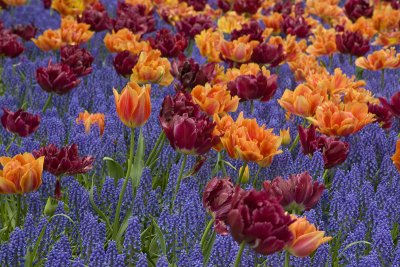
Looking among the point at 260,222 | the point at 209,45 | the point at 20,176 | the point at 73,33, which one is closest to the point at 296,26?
the point at 209,45

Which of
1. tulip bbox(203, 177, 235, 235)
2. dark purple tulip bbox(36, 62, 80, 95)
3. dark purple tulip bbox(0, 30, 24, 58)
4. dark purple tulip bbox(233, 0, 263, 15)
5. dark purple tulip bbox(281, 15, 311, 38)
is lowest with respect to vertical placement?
dark purple tulip bbox(233, 0, 263, 15)

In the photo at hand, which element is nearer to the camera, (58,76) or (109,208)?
(109,208)

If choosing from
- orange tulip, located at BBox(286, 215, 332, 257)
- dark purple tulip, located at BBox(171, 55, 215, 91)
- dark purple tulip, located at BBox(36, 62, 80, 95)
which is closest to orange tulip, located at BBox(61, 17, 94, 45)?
dark purple tulip, located at BBox(36, 62, 80, 95)

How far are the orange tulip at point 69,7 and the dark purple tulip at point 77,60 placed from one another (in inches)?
82.5

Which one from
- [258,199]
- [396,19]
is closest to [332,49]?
[396,19]

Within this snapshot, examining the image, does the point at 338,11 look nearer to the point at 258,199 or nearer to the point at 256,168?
the point at 256,168

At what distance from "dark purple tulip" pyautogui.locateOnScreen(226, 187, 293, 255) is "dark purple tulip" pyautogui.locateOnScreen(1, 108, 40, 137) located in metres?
1.50

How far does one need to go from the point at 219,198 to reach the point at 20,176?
658mm

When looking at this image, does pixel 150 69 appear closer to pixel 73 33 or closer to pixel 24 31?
pixel 73 33

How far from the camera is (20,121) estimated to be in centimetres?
288

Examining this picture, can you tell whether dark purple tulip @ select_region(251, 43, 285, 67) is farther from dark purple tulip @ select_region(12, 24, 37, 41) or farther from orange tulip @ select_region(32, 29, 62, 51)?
dark purple tulip @ select_region(12, 24, 37, 41)

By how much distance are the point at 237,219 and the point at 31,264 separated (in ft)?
2.79

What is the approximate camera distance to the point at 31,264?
2156mm

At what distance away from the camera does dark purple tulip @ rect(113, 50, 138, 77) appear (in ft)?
12.5
